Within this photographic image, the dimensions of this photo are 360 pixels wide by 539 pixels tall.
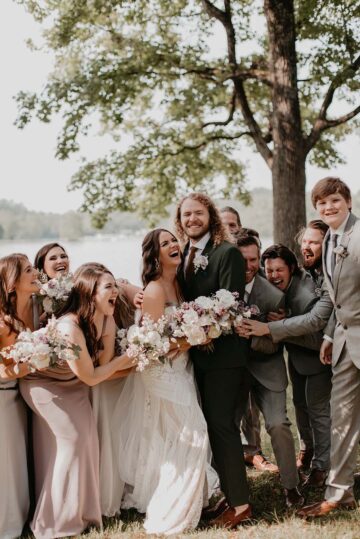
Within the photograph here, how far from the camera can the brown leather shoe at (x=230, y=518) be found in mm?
4868

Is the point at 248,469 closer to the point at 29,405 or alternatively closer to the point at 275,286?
the point at 275,286

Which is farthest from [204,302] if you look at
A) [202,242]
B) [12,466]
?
[12,466]

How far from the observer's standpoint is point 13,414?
16.6 feet

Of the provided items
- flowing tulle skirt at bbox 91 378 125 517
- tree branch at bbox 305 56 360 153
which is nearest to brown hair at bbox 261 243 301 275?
flowing tulle skirt at bbox 91 378 125 517

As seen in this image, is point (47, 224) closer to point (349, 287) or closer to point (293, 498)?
point (293, 498)

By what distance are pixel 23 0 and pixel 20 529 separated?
45.6 feet

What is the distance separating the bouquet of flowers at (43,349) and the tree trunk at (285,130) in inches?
344

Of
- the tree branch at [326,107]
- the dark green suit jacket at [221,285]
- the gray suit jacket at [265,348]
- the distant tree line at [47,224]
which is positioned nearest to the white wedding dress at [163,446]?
the dark green suit jacket at [221,285]

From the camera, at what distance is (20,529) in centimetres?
493

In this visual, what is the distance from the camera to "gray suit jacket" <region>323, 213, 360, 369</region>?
4785 millimetres

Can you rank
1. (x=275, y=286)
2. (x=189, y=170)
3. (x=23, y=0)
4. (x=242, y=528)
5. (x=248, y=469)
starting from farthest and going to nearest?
(x=189, y=170) → (x=23, y=0) → (x=248, y=469) → (x=275, y=286) → (x=242, y=528)

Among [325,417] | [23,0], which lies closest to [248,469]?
[325,417]

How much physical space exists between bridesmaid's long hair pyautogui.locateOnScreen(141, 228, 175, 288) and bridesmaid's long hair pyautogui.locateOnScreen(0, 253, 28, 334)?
101cm

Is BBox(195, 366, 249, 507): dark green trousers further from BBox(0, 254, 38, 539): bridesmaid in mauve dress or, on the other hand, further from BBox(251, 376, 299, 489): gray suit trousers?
BBox(0, 254, 38, 539): bridesmaid in mauve dress
